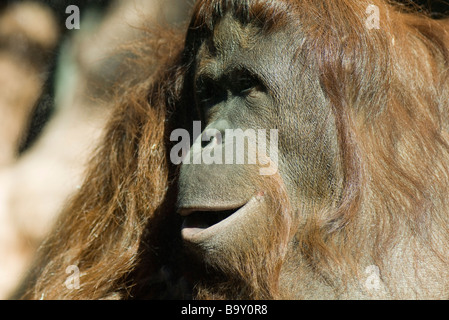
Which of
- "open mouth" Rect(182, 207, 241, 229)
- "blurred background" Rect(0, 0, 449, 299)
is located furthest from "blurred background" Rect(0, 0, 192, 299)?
"open mouth" Rect(182, 207, 241, 229)

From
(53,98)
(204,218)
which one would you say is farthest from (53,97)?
(204,218)

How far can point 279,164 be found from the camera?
5.48 feet

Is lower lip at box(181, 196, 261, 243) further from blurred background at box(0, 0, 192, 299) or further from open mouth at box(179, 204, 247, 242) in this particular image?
blurred background at box(0, 0, 192, 299)

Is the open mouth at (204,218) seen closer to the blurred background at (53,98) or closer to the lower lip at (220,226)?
the lower lip at (220,226)

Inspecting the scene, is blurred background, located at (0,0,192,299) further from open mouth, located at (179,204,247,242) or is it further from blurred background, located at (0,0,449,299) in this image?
open mouth, located at (179,204,247,242)

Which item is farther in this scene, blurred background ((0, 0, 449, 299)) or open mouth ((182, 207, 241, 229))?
blurred background ((0, 0, 449, 299))

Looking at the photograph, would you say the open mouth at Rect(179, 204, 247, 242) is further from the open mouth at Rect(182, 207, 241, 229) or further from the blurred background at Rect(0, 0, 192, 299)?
the blurred background at Rect(0, 0, 192, 299)

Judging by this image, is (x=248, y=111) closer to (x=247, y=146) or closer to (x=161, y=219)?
(x=247, y=146)

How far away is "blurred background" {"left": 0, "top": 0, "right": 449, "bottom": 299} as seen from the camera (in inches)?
98.7

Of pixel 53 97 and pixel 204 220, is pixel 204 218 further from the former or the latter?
pixel 53 97

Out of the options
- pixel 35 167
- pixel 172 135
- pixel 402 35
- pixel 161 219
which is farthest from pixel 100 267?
pixel 402 35

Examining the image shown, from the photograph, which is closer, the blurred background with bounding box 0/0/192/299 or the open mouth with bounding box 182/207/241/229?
the open mouth with bounding box 182/207/241/229

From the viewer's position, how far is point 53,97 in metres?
2.54

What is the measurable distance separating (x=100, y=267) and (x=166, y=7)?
1.12 metres
